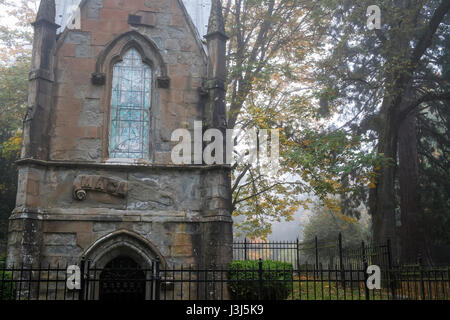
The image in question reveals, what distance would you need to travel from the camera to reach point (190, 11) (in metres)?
12.8

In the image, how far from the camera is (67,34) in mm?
11719

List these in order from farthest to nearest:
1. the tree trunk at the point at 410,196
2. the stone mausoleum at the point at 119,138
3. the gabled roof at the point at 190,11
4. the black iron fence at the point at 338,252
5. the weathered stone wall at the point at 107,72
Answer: the tree trunk at the point at 410,196, the black iron fence at the point at 338,252, the gabled roof at the point at 190,11, the weathered stone wall at the point at 107,72, the stone mausoleum at the point at 119,138

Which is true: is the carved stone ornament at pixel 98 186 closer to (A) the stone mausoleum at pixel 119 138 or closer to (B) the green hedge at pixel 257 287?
(A) the stone mausoleum at pixel 119 138

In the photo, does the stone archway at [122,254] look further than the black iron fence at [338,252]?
No

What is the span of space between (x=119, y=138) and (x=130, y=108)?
84 centimetres

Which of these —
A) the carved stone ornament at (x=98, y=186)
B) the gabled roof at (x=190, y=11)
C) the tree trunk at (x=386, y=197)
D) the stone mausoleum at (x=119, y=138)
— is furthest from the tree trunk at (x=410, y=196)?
the carved stone ornament at (x=98, y=186)

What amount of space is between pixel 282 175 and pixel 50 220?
1108 centimetres

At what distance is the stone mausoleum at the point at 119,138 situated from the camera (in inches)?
416

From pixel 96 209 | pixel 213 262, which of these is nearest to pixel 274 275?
pixel 213 262

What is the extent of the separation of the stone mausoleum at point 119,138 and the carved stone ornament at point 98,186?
0.02 metres

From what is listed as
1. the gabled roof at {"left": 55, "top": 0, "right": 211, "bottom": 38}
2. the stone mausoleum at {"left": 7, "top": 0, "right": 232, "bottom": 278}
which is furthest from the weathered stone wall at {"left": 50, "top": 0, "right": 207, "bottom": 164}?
the gabled roof at {"left": 55, "top": 0, "right": 211, "bottom": 38}

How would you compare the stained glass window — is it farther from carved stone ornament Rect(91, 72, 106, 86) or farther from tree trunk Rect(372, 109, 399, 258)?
tree trunk Rect(372, 109, 399, 258)

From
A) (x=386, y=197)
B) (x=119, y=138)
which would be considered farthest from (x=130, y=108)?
(x=386, y=197)

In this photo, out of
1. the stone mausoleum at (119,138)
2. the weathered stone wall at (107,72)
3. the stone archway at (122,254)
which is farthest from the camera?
the weathered stone wall at (107,72)
